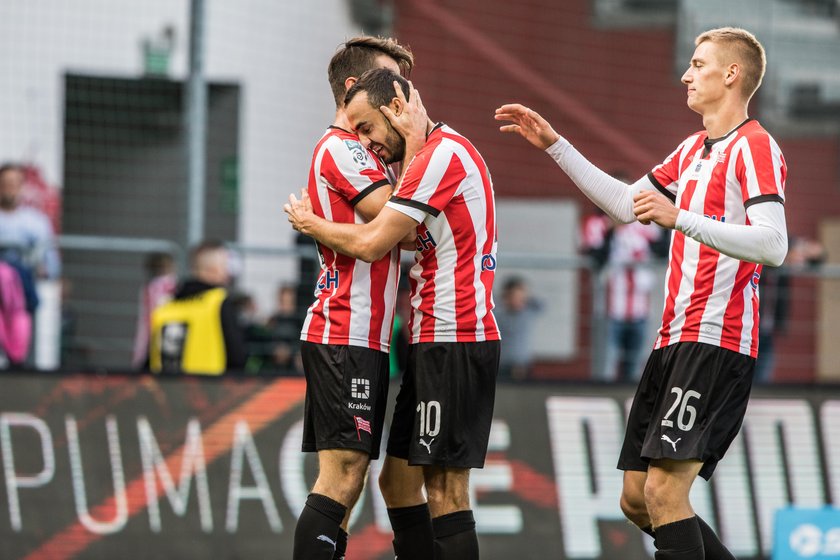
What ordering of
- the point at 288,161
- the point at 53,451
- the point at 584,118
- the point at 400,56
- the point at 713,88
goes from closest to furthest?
the point at 713,88 → the point at 400,56 → the point at 53,451 → the point at 288,161 → the point at 584,118

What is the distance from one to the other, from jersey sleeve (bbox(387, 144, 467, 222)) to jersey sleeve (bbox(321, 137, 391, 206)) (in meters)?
0.15

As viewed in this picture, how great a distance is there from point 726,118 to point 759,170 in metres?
0.36

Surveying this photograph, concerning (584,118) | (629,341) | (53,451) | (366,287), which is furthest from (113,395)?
(584,118)

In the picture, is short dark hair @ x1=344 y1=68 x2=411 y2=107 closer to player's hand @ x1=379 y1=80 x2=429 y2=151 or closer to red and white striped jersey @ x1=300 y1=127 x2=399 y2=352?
player's hand @ x1=379 y1=80 x2=429 y2=151

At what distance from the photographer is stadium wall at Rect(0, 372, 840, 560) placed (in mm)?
7707

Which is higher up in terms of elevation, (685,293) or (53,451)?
(685,293)

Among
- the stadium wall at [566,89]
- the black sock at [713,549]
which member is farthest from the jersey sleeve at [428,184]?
the stadium wall at [566,89]

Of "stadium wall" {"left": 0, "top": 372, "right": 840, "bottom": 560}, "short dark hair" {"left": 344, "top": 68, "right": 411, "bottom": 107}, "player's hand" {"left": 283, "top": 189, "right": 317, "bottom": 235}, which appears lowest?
"stadium wall" {"left": 0, "top": 372, "right": 840, "bottom": 560}

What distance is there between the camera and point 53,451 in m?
7.75

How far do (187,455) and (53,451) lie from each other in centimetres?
78

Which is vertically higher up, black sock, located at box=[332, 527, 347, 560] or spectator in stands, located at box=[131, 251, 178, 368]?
spectator in stands, located at box=[131, 251, 178, 368]

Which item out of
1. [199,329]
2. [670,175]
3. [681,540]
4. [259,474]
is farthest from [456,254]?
[199,329]

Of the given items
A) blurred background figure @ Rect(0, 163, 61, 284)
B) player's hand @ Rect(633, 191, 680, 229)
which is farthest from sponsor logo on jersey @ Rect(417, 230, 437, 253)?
blurred background figure @ Rect(0, 163, 61, 284)

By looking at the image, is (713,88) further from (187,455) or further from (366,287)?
(187,455)
